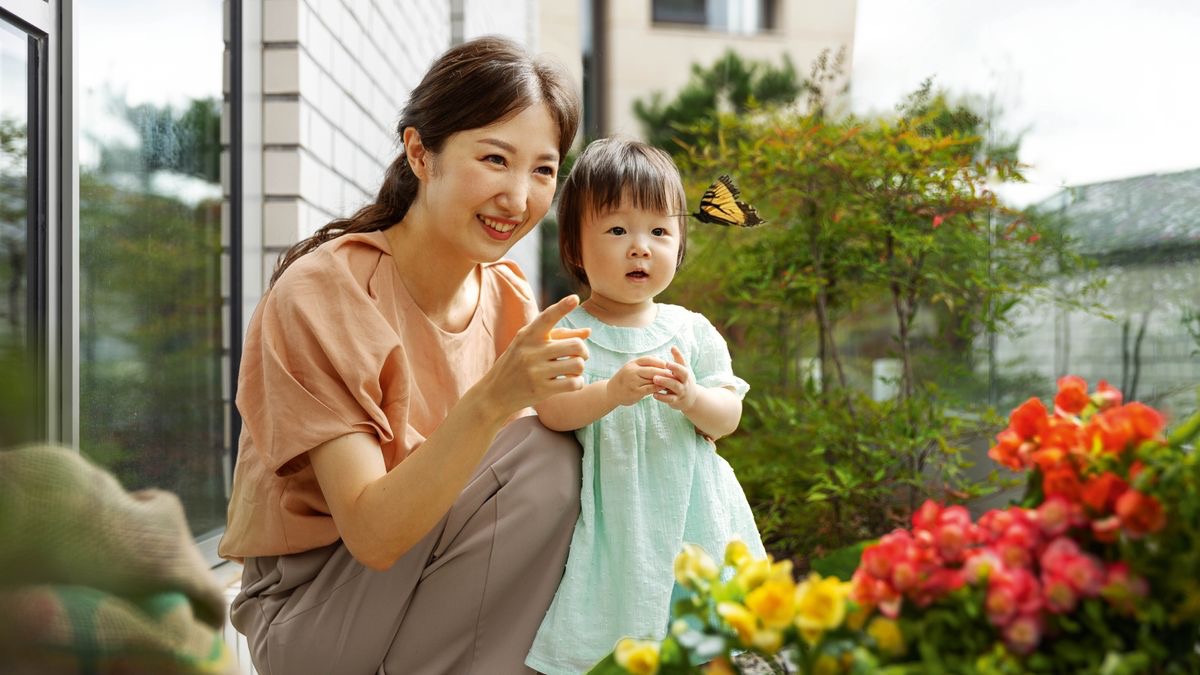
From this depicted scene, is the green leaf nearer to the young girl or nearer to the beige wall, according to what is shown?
the young girl

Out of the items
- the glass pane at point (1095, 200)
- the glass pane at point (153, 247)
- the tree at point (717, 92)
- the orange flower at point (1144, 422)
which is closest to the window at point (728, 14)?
the tree at point (717, 92)

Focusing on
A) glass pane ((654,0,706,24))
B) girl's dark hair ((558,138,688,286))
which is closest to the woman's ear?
girl's dark hair ((558,138,688,286))

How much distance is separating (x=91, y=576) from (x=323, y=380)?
1118 millimetres

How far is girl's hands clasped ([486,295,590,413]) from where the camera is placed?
128 cm

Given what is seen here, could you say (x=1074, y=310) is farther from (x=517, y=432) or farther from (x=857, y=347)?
(x=517, y=432)

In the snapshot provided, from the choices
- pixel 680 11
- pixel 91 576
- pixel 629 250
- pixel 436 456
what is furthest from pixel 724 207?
pixel 680 11

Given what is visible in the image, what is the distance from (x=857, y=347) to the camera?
4.12 m

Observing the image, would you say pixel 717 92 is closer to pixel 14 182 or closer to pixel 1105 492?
pixel 14 182

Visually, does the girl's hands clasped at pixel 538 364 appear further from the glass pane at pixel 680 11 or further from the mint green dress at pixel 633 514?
the glass pane at pixel 680 11

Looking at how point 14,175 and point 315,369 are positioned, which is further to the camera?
point 14,175

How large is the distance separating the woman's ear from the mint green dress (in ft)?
1.19

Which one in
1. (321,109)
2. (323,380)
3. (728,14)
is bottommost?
(323,380)

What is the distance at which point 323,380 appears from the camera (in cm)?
148

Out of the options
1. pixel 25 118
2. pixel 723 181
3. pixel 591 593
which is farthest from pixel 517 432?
pixel 25 118
